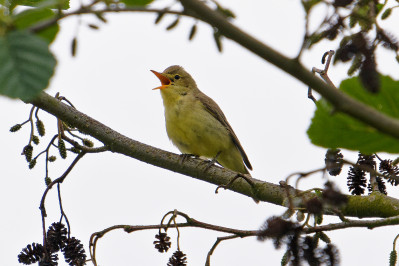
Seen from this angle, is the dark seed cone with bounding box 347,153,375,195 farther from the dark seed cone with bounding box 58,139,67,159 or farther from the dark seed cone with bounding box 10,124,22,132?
the dark seed cone with bounding box 10,124,22,132

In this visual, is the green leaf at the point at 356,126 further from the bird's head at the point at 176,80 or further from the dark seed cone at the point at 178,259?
the bird's head at the point at 176,80

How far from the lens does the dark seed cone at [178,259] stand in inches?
106

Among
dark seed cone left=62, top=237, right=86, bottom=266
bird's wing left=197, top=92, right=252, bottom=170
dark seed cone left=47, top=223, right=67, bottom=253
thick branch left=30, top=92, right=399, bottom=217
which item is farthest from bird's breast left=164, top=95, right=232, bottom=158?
dark seed cone left=62, top=237, right=86, bottom=266

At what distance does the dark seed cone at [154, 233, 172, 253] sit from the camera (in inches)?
115

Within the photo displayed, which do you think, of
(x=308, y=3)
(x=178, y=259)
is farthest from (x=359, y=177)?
(x=308, y=3)

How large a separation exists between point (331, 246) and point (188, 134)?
5.29 metres

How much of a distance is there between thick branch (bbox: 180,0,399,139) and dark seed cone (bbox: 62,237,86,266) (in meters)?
2.14

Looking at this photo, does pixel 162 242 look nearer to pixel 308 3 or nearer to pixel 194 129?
pixel 308 3

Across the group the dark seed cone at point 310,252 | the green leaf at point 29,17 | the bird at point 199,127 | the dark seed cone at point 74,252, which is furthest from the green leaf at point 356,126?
the bird at point 199,127

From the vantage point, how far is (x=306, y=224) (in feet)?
7.31

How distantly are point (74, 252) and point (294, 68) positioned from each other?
223 centimetres

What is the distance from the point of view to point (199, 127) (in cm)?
733

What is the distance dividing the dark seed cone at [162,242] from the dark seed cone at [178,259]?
0.18 meters

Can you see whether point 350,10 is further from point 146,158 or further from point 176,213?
point 146,158
